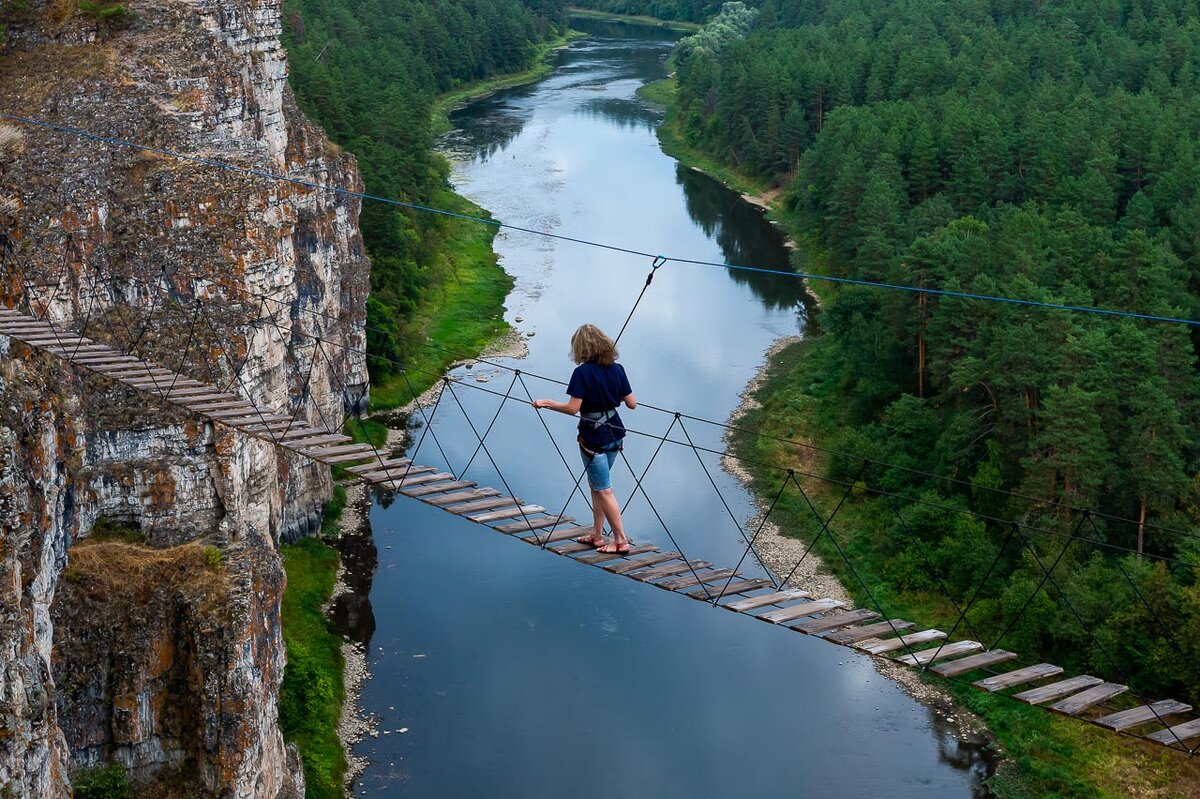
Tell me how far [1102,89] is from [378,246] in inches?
1330

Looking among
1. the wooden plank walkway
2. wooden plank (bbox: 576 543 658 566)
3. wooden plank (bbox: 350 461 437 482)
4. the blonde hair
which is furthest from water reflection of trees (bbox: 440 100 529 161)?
the blonde hair

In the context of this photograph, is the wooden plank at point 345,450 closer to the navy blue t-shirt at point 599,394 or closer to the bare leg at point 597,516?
the bare leg at point 597,516

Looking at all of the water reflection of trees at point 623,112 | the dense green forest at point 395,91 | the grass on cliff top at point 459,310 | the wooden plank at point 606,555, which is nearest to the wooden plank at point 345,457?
the wooden plank at point 606,555

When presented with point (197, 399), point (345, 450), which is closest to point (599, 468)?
point (345, 450)

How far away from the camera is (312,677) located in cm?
3209

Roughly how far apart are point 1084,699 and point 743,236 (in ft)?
189

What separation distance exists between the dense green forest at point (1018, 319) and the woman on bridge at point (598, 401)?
7796 mm

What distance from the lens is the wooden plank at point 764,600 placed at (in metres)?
15.5

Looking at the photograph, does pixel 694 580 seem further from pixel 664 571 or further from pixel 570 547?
pixel 570 547

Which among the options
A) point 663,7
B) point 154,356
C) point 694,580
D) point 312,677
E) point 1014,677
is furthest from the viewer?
point 663,7

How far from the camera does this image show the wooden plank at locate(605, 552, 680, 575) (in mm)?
16500

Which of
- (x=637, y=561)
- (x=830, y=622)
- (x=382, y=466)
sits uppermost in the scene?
(x=382, y=466)

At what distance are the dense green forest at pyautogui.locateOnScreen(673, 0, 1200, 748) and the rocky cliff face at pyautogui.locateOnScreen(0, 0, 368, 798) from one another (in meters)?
13.3

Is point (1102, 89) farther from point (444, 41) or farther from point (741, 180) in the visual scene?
point (444, 41)
